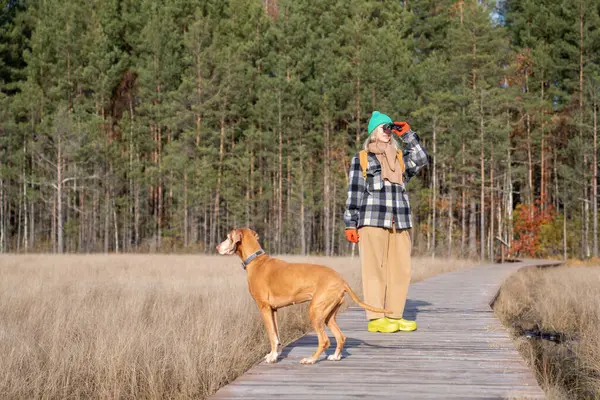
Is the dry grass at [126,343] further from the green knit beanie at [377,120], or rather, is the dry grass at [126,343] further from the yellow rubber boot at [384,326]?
the green knit beanie at [377,120]

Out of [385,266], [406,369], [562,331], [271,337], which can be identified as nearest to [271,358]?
[271,337]

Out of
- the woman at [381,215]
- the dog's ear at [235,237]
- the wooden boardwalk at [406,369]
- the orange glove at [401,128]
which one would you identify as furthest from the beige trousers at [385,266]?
the dog's ear at [235,237]

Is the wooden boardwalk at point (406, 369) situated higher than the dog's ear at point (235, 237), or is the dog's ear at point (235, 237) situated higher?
the dog's ear at point (235, 237)

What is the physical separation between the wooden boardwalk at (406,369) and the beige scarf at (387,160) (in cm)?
157

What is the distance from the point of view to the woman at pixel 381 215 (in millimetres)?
5957

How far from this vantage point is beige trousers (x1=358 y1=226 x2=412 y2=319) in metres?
5.98

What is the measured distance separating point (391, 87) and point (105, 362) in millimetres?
31162

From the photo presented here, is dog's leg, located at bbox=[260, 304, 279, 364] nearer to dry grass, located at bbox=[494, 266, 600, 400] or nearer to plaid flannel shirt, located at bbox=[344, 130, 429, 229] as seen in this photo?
plaid flannel shirt, located at bbox=[344, 130, 429, 229]

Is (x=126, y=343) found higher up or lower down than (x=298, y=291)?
lower down

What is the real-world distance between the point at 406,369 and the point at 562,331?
5797 mm

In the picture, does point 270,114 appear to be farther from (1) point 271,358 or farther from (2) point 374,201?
(1) point 271,358

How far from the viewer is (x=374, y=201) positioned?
596 cm

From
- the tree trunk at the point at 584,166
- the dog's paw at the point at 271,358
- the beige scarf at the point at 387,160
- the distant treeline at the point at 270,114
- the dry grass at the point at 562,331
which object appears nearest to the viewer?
the dog's paw at the point at 271,358

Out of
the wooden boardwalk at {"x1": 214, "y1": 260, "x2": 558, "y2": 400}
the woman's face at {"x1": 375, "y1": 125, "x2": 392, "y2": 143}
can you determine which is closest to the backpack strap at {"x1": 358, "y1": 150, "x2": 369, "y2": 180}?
the woman's face at {"x1": 375, "y1": 125, "x2": 392, "y2": 143}
